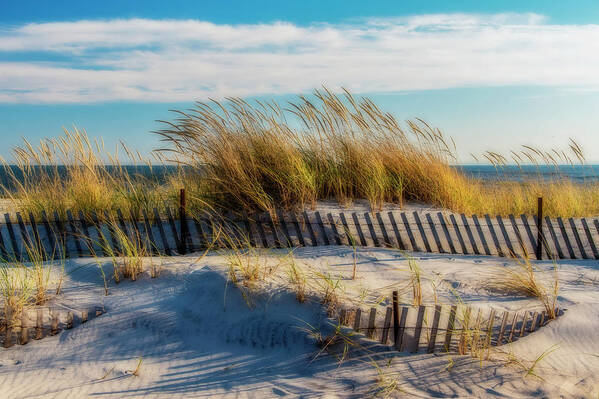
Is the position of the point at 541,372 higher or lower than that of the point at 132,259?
lower

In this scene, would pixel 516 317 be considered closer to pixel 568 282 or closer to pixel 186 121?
pixel 568 282

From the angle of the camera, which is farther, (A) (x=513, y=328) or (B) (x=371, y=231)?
(B) (x=371, y=231)

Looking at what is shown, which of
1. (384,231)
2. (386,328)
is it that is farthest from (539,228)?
(386,328)

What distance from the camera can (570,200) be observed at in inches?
270

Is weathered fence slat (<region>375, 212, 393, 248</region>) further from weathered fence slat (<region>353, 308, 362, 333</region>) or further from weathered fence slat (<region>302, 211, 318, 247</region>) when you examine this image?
weathered fence slat (<region>353, 308, 362, 333</region>)

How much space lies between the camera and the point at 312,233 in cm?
460

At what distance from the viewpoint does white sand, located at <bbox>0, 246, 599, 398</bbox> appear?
8.07ft

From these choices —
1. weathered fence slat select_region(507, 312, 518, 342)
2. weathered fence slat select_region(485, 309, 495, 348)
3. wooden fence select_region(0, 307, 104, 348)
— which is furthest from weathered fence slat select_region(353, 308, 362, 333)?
wooden fence select_region(0, 307, 104, 348)

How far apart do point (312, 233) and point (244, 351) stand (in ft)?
6.41

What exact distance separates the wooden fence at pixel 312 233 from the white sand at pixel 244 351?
1.00 meters

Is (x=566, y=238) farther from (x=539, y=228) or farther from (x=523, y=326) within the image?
(x=523, y=326)

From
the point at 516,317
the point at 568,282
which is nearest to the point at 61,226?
the point at 516,317

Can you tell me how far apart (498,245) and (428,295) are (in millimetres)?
2053

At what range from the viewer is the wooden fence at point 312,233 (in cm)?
462
